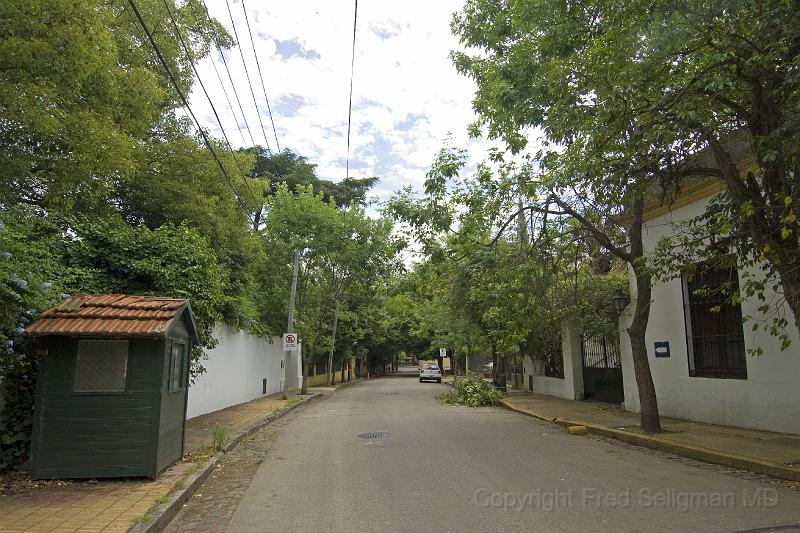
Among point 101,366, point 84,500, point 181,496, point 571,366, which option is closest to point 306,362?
point 571,366

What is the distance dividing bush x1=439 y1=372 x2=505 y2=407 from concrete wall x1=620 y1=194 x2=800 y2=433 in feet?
21.6

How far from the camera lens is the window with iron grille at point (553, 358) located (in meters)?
22.5

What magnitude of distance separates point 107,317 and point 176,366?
1300 mm

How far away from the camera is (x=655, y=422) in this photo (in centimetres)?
1120

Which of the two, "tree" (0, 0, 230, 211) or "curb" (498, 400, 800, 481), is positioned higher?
"tree" (0, 0, 230, 211)

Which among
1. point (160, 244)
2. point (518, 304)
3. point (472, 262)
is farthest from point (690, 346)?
point (160, 244)

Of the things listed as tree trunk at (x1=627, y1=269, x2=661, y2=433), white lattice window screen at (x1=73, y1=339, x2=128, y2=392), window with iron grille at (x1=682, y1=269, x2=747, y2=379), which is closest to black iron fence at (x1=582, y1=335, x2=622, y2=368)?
window with iron grille at (x1=682, y1=269, x2=747, y2=379)

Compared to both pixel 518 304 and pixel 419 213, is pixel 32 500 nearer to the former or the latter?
pixel 419 213

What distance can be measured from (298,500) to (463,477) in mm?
2289

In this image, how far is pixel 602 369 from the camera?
19.1 metres

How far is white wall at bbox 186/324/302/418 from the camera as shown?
16.1 metres

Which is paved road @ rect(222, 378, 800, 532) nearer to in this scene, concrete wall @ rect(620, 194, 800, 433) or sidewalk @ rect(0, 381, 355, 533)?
sidewalk @ rect(0, 381, 355, 533)

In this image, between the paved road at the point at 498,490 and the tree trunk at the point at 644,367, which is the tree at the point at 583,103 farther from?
the paved road at the point at 498,490

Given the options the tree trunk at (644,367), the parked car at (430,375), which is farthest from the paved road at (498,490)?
the parked car at (430,375)
